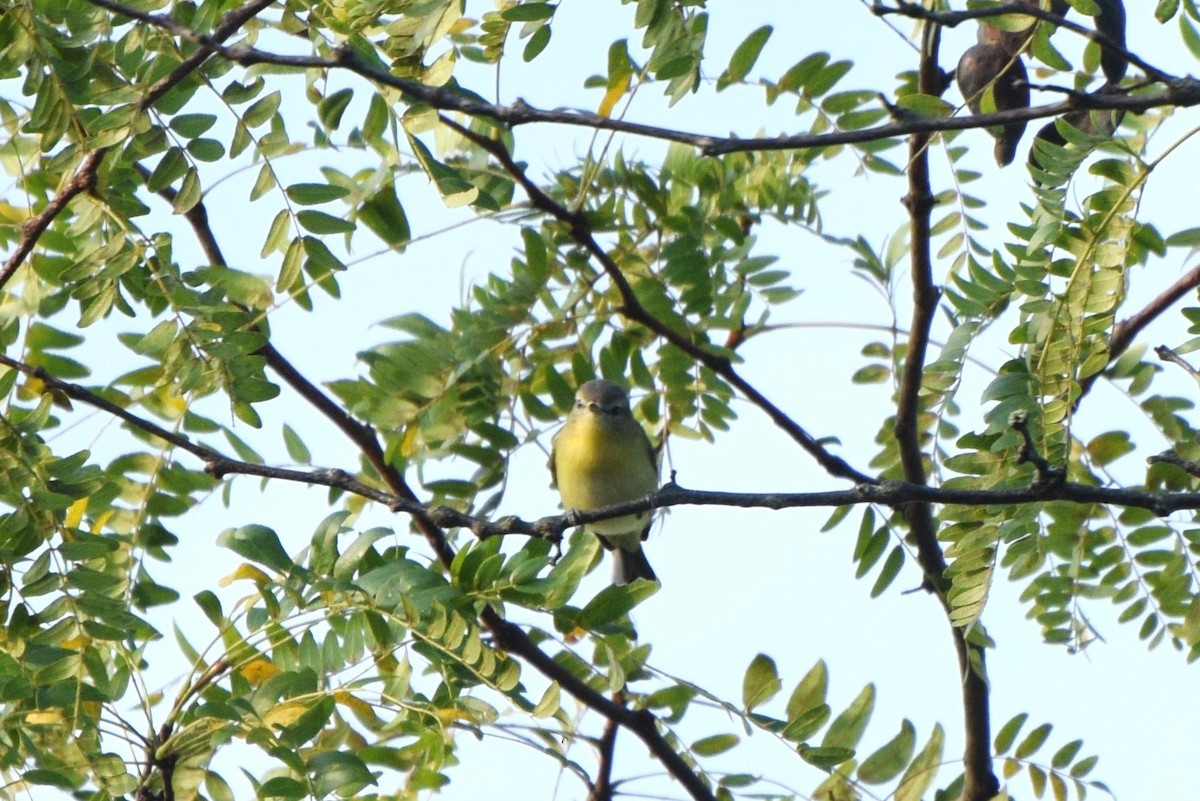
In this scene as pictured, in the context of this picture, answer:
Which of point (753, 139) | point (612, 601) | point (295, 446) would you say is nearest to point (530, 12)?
point (753, 139)

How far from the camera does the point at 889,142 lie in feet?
13.7

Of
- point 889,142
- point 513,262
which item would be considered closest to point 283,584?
point 513,262

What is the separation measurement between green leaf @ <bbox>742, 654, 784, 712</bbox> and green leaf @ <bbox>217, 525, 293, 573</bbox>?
1110 mm

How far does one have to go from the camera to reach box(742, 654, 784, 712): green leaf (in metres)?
3.24

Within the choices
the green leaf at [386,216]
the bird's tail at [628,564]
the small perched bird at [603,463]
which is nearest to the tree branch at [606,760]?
the green leaf at [386,216]

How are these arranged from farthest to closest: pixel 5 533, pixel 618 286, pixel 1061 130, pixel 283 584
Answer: pixel 618 286
pixel 5 533
pixel 283 584
pixel 1061 130

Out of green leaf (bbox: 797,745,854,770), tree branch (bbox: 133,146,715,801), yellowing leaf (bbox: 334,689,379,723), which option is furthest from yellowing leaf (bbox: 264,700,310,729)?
green leaf (bbox: 797,745,854,770)

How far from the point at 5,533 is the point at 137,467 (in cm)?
67

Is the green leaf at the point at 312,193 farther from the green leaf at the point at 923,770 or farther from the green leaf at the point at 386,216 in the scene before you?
the green leaf at the point at 923,770

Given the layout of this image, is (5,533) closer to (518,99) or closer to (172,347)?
(172,347)

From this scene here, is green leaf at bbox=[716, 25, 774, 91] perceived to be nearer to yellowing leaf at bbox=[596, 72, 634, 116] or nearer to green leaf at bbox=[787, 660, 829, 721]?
yellowing leaf at bbox=[596, 72, 634, 116]

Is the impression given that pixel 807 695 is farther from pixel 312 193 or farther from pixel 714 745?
pixel 312 193

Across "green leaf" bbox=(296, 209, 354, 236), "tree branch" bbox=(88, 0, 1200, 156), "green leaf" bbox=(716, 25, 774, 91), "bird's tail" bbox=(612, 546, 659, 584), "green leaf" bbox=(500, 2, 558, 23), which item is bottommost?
"tree branch" bbox=(88, 0, 1200, 156)

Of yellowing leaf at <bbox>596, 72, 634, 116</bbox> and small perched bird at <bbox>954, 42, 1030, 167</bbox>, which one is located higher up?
yellowing leaf at <bbox>596, 72, 634, 116</bbox>
